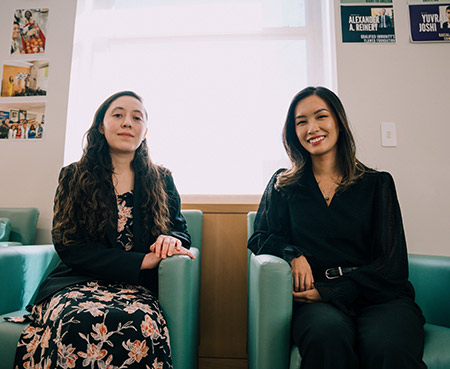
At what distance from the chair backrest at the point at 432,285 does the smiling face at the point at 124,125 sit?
1277mm

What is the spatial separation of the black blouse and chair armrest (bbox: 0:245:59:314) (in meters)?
0.91

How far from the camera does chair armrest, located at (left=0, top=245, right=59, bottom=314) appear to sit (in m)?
1.13

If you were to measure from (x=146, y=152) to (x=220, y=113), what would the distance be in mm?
735

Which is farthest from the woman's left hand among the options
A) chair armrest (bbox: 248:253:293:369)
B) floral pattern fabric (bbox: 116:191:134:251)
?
floral pattern fabric (bbox: 116:191:134:251)

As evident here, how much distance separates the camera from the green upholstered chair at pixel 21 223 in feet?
5.53

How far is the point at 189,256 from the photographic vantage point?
3.61ft

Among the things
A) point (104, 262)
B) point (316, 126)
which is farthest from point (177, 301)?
point (316, 126)

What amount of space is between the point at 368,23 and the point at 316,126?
3.36ft

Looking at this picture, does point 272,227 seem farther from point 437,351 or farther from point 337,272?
point 437,351

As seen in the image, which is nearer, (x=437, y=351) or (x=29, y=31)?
(x=437, y=351)

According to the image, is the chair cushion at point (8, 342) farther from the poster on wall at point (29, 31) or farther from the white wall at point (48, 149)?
the poster on wall at point (29, 31)

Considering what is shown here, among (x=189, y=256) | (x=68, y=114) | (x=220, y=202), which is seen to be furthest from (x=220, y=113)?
(x=189, y=256)

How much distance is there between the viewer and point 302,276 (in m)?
1.08

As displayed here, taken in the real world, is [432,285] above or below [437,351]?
above
